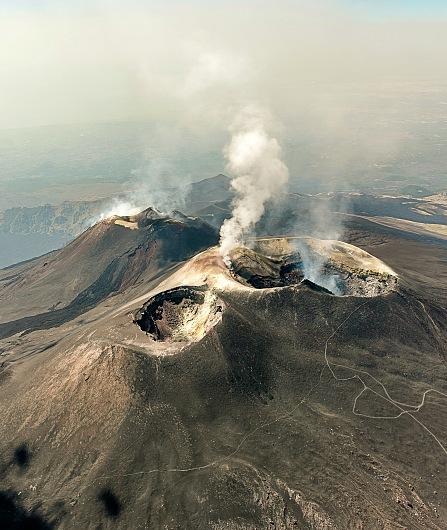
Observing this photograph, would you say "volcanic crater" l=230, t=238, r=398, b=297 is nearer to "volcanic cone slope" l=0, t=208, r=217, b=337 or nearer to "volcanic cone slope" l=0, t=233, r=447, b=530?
"volcanic cone slope" l=0, t=233, r=447, b=530

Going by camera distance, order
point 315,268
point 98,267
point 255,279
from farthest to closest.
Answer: point 98,267 < point 315,268 < point 255,279

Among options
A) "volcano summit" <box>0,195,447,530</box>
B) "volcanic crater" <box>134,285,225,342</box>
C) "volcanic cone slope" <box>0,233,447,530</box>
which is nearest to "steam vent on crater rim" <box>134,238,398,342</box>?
"volcanic crater" <box>134,285,225,342</box>

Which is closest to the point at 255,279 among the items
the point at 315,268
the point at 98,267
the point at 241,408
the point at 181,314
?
the point at 315,268

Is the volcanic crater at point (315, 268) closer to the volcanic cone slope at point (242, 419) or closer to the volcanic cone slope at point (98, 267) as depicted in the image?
the volcanic cone slope at point (242, 419)

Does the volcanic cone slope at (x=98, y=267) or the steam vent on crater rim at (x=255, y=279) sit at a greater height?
the steam vent on crater rim at (x=255, y=279)

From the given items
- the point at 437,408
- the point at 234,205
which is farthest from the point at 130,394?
the point at 234,205

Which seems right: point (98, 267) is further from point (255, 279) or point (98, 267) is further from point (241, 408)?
point (241, 408)

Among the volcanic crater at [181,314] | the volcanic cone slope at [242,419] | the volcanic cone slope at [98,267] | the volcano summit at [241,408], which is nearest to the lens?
the volcanic cone slope at [242,419]

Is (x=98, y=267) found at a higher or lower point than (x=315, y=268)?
lower

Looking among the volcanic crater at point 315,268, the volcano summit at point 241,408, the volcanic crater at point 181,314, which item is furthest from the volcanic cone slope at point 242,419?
the volcanic crater at point 315,268

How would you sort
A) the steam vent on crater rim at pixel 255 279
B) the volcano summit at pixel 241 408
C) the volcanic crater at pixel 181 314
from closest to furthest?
the volcano summit at pixel 241 408 → the volcanic crater at pixel 181 314 → the steam vent on crater rim at pixel 255 279

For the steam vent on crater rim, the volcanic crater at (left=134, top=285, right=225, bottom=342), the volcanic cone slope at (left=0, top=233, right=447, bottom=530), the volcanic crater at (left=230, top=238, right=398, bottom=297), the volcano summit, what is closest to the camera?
the volcanic cone slope at (left=0, top=233, right=447, bottom=530)
